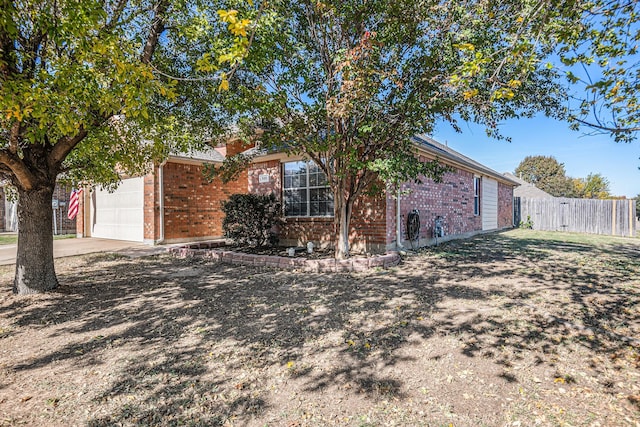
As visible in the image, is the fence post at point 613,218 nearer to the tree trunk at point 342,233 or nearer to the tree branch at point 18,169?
the tree trunk at point 342,233

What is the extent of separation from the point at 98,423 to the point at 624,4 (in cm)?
564

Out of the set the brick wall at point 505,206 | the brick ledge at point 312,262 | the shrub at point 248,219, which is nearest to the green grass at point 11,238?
the shrub at point 248,219

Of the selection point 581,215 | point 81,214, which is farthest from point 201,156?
point 581,215

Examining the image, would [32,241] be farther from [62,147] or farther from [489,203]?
[489,203]

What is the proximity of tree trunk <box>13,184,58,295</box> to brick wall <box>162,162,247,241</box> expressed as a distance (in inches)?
234

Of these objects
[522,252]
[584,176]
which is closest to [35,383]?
[522,252]

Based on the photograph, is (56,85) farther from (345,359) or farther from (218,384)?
(345,359)

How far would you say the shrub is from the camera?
9352mm

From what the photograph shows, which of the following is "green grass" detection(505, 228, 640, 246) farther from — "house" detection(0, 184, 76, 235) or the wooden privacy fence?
"house" detection(0, 184, 76, 235)

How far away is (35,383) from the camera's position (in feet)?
8.91

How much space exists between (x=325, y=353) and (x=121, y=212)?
12.4 metres

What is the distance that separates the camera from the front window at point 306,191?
31.8 ft

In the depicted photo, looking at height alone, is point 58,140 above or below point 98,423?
above

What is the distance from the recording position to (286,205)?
10.6 meters
